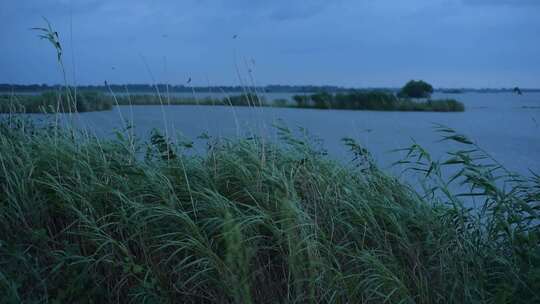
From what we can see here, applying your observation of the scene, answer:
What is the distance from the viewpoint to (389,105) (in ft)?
60.6

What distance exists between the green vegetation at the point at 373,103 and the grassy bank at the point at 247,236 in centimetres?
1461

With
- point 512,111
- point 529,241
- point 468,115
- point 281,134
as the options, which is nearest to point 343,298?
point 529,241

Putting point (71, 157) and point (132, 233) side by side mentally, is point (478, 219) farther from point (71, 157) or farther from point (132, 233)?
point (71, 157)

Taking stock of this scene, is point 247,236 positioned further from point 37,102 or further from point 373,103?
point 373,103

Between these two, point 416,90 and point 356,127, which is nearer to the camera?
point 356,127

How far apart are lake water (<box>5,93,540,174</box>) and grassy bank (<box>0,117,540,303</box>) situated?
0.68 m

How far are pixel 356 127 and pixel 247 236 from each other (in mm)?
2449

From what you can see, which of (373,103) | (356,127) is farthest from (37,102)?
(373,103)

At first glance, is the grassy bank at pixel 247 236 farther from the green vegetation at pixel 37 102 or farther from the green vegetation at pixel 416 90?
the green vegetation at pixel 416 90

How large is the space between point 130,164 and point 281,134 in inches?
47.8

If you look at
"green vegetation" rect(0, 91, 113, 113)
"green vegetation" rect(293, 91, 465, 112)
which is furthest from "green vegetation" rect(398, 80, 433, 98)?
"green vegetation" rect(0, 91, 113, 113)

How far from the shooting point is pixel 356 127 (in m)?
4.93

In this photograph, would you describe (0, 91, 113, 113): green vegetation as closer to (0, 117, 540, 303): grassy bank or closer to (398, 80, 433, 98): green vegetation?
(0, 117, 540, 303): grassy bank

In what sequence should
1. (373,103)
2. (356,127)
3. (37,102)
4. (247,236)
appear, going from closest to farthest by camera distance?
(247,236) < (356,127) < (37,102) < (373,103)
